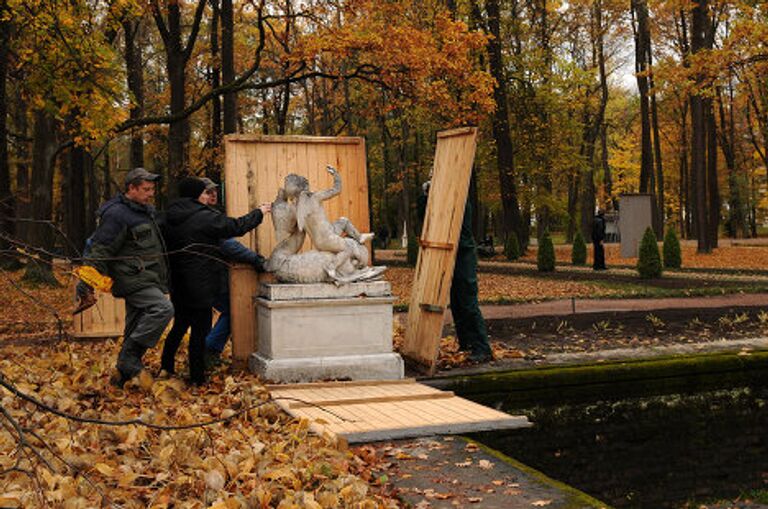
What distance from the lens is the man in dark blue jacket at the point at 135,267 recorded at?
7898mm

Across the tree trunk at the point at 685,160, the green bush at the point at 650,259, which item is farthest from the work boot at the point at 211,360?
the tree trunk at the point at 685,160

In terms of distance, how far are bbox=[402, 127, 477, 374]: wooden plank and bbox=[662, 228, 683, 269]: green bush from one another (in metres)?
18.5

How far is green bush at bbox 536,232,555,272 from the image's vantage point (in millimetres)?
27219

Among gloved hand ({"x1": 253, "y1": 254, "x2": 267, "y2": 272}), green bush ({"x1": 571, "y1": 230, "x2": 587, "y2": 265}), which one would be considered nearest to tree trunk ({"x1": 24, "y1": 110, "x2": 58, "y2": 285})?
gloved hand ({"x1": 253, "y1": 254, "x2": 267, "y2": 272})

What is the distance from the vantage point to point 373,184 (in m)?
54.7

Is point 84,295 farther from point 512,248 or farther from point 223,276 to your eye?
point 512,248

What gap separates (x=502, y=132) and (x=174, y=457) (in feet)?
100

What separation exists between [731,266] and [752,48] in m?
7.05

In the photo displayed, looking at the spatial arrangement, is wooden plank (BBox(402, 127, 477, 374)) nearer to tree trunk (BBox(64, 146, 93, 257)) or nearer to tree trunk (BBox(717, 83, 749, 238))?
tree trunk (BBox(64, 146, 93, 257))

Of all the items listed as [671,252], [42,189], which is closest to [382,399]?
[42,189]

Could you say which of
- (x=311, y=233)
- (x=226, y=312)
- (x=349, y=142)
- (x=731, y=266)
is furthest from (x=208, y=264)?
(x=731, y=266)

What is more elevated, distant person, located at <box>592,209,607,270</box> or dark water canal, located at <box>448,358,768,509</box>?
distant person, located at <box>592,209,607,270</box>

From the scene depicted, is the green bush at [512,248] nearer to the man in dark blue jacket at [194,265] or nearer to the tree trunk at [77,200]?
the tree trunk at [77,200]

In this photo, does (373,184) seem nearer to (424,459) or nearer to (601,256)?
(601,256)
